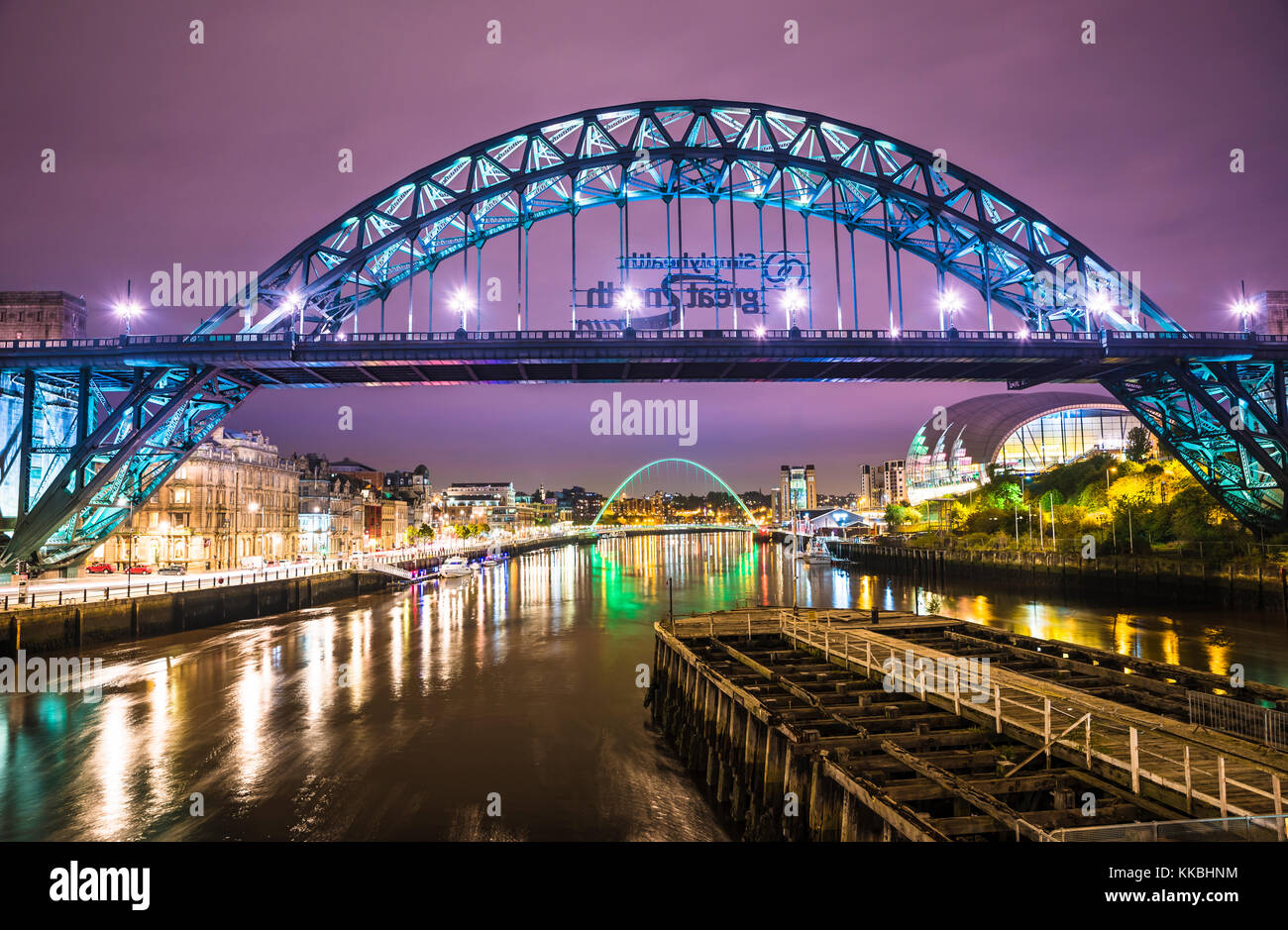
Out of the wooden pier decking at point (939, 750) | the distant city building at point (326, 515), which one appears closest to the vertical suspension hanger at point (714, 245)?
the wooden pier decking at point (939, 750)

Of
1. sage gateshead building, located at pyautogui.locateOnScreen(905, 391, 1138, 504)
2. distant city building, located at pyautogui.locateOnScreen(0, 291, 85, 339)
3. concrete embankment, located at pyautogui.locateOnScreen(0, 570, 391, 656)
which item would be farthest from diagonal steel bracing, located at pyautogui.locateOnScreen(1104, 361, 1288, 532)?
sage gateshead building, located at pyautogui.locateOnScreen(905, 391, 1138, 504)

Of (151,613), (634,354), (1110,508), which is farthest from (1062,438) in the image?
(151,613)

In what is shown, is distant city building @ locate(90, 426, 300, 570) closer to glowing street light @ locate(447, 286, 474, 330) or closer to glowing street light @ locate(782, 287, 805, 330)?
glowing street light @ locate(447, 286, 474, 330)

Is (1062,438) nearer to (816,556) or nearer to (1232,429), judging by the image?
(816,556)

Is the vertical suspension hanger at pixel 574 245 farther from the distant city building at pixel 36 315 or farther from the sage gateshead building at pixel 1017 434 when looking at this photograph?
the sage gateshead building at pixel 1017 434
